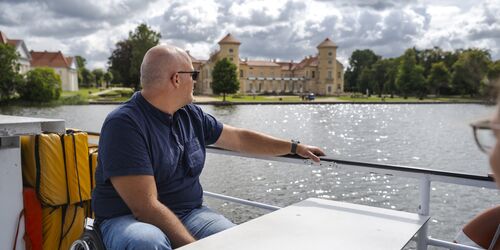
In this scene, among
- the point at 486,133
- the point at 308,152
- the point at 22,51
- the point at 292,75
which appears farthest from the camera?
the point at 292,75

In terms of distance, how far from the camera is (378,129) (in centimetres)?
3183

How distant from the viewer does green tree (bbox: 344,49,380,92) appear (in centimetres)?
9968

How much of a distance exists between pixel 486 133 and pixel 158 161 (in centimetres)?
152

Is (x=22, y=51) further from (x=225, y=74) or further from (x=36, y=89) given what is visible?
(x=225, y=74)

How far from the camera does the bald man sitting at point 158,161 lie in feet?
6.28

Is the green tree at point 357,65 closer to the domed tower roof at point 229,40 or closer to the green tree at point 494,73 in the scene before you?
the domed tower roof at point 229,40

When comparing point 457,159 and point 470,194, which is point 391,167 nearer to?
point 470,194

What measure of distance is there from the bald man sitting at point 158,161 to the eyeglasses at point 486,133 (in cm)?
122

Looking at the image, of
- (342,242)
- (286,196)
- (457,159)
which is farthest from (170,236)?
(457,159)

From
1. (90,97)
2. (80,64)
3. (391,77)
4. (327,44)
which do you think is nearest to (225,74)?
(90,97)

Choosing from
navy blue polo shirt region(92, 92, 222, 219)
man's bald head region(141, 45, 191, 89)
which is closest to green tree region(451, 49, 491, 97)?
navy blue polo shirt region(92, 92, 222, 219)

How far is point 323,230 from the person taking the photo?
1.63 metres

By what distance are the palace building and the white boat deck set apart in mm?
92017

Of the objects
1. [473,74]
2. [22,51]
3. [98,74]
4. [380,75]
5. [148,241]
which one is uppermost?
[22,51]
